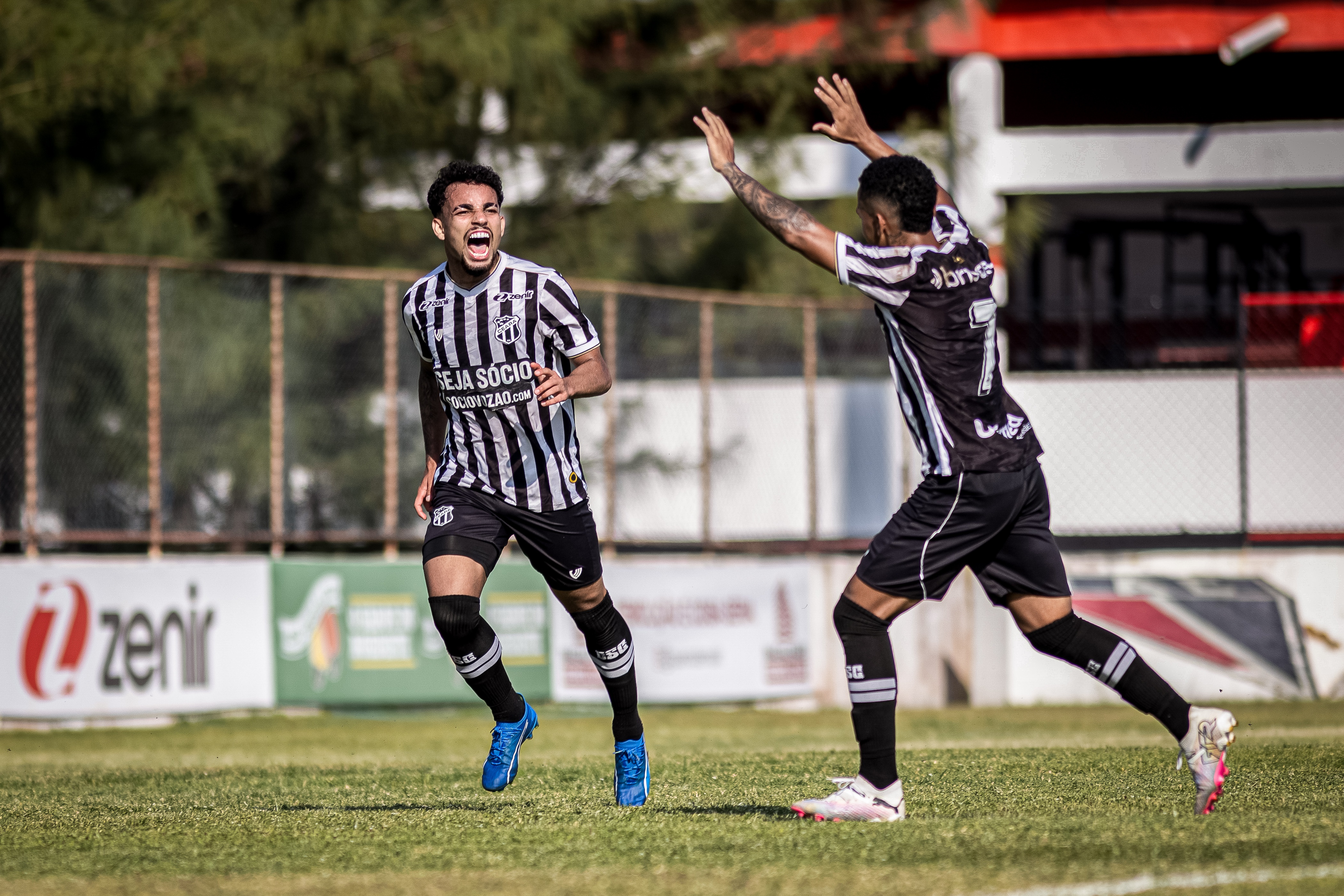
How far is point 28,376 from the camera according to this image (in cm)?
1275

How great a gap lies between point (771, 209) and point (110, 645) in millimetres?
8893

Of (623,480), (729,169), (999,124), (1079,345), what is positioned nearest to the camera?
(729,169)

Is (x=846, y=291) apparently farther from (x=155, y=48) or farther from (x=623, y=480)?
(x=155, y=48)

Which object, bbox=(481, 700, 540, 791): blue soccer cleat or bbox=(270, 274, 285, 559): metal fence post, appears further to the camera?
bbox=(270, 274, 285, 559): metal fence post

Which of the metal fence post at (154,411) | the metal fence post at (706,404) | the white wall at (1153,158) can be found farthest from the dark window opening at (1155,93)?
the metal fence post at (154,411)

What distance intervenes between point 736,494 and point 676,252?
370 centimetres

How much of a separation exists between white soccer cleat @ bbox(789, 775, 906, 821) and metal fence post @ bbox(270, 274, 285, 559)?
9.08 m

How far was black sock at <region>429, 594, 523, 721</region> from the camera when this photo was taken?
20.0 feet

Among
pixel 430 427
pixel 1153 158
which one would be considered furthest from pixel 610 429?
pixel 1153 158

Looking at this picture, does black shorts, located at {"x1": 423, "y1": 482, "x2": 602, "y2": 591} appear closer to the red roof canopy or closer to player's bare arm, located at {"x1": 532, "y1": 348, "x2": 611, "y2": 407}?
player's bare arm, located at {"x1": 532, "y1": 348, "x2": 611, "y2": 407}

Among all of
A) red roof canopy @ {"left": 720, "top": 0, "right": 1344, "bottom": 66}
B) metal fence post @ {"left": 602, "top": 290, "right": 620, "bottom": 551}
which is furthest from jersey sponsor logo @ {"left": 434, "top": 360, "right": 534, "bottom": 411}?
red roof canopy @ {"left": 720, "top": 0, "right": 1344, "bottom": 66}

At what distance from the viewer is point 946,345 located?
543cm

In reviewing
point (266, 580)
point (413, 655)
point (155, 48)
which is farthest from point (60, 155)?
point (413, 655)

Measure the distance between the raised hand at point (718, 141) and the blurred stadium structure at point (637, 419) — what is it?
8498 millimetres
